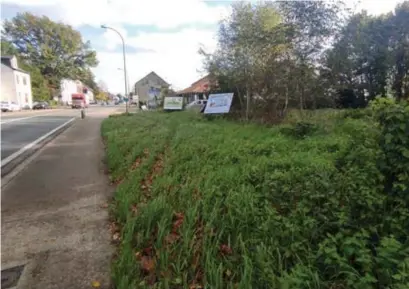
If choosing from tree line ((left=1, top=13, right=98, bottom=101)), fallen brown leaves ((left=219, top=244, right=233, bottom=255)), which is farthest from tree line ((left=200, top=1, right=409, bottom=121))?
tree line ((left=1, top=13, right=98, bottom=101))

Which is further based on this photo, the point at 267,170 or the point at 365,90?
the point at 365,90

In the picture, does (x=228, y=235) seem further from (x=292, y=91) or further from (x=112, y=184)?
(x=292, y=91)

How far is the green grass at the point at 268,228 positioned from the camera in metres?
2.45

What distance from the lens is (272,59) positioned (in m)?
12.3

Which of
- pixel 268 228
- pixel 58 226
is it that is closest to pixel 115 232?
pixel 58 226

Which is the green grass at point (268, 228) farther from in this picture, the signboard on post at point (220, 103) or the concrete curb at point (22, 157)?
the signboard on post at point (220, 103)

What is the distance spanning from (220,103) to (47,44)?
210 feet

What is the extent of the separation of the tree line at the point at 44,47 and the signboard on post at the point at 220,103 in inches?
2157

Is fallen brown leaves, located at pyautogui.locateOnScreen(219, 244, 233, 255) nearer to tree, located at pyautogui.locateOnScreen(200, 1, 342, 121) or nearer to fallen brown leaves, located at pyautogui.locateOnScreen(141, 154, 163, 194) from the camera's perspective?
fallen brown leaves, located at pyautogui.locateOnScreen(141, 154, 163, 194)

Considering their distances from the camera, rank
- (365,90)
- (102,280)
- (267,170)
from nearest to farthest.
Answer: (102,280), (267,170), (365,90)

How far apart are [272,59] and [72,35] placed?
6845 centimetres

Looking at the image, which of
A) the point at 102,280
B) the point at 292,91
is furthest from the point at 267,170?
the point at 292,91

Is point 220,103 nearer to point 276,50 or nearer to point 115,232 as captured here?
point 276,50

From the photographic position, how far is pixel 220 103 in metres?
15.0
